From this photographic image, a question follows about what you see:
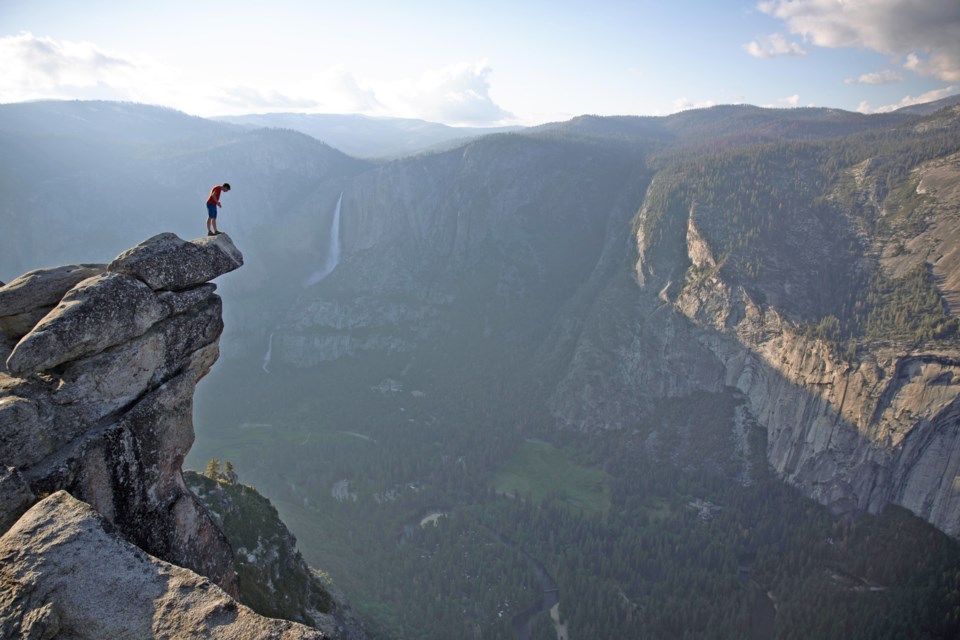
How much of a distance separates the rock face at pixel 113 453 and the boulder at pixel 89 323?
45 mm

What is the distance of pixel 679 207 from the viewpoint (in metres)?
155

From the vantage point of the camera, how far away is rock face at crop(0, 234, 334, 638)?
14398 mm

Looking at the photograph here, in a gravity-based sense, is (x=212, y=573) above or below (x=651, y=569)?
above

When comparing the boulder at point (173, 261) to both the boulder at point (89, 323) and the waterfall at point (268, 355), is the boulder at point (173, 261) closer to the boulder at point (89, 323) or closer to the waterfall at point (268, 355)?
the boulder at point (89, 323)

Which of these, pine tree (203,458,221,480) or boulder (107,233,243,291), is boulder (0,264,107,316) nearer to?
boulder (107,233,243,291)

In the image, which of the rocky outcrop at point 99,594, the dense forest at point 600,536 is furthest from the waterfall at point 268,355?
the rocky outcrop at point 99,594

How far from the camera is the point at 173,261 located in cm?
2347

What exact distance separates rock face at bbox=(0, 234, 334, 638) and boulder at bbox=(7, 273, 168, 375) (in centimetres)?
5

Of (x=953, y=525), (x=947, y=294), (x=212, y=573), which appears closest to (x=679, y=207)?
(x=947, y=294)

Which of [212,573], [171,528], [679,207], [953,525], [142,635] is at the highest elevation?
[679,207]

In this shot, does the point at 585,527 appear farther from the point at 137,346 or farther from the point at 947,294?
the point at 137,346

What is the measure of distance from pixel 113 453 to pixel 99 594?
742 centimetres

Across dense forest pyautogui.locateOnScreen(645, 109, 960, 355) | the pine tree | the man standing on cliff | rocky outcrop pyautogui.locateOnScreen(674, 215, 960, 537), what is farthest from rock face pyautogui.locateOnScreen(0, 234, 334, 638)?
dense forest pyautogui.locateOnScreen(645, 109, 960, 355)

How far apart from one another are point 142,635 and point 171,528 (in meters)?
9.89
